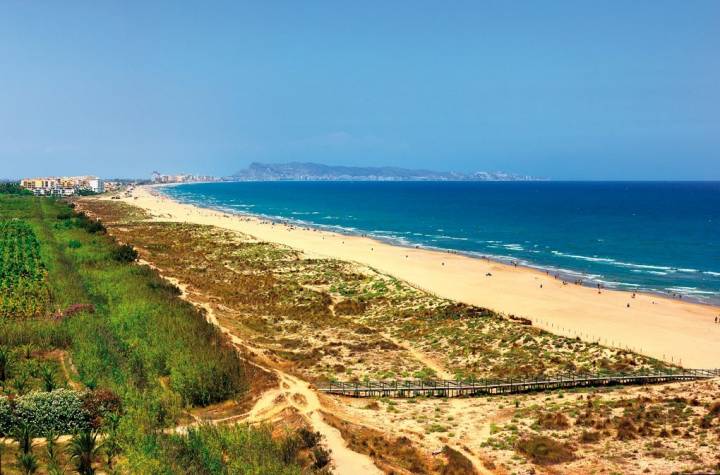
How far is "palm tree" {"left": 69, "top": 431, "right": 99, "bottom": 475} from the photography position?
66.3 feet

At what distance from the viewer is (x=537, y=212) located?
590 ft

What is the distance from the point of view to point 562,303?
193 ft

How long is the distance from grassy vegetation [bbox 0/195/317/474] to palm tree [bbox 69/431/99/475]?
1.7 inches

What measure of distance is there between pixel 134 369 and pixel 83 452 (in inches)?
385

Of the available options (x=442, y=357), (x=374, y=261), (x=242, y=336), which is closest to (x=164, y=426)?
(x=242, y=336)

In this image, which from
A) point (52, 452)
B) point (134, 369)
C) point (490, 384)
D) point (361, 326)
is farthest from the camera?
point (361, 326)

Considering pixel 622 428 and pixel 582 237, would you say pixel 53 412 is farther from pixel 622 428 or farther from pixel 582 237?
pixel 582 237

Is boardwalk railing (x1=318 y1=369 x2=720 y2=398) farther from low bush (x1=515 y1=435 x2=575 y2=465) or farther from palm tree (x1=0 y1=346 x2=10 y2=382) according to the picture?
palm tree (x1=0 y1=346 x2=10 y2=382)

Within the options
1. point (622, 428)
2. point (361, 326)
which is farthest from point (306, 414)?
point (361, 326)

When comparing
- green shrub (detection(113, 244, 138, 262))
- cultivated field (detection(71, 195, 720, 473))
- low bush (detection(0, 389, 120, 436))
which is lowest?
cultivated field (detection(71, 195, 720, 473))

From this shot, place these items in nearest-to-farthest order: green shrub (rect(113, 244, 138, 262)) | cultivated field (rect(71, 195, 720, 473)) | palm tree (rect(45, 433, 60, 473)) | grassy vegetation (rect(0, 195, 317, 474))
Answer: palm tree (rect(45, 433, 60, 473)) < grassy vegetation (rect(0, 195, 317, 474)) < cultivated field (rect(71, 195, 720, 473)) < green shrub (rect(113, 244, 138, 262))

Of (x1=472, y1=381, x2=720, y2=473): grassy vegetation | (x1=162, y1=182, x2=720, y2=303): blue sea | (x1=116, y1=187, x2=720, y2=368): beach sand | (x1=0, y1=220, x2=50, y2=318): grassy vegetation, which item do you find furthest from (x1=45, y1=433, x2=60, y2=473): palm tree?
(x1=162, y1=182, x2=720, y2=303): blue sea

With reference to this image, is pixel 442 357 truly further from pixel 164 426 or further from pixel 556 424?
pixel 164 426

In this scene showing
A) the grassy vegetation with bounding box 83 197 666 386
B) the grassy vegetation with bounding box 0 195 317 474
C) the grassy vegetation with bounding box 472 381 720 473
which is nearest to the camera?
the grassy vegetation with bounding box 0 195 317 474
